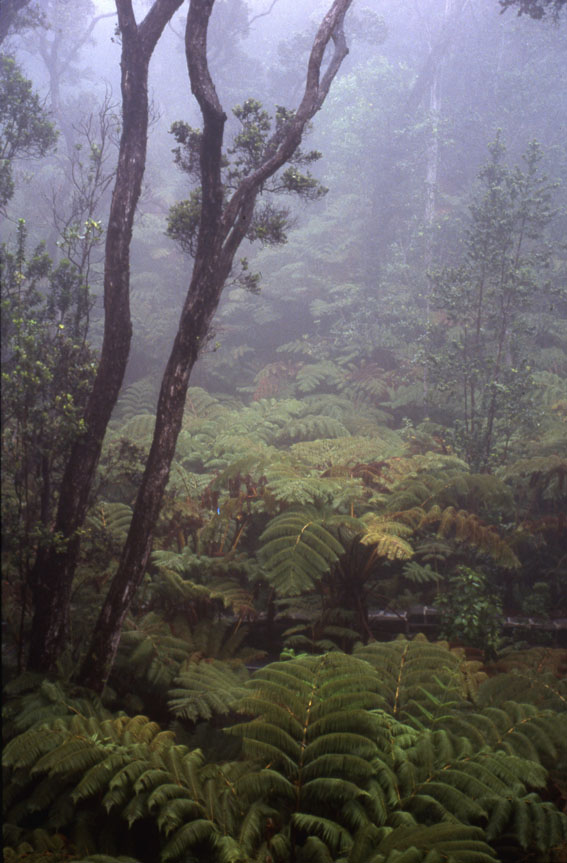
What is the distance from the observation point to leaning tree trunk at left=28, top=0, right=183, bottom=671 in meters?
3.34

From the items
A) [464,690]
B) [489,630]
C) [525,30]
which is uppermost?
[525,30]

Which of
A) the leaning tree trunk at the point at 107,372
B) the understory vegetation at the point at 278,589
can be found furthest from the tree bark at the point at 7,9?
the leaning tree trunk at the point at 107,372

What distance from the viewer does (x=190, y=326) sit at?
11.3ft

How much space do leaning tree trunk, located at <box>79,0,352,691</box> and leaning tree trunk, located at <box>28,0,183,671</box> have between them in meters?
0.31

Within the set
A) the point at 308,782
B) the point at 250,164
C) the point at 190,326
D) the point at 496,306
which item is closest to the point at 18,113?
the point at 250,164

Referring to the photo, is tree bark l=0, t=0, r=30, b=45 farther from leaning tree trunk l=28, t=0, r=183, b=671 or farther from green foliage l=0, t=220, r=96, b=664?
green foliage l=0, t=220, r=96, b=664

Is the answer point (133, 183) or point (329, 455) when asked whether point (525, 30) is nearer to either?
point (329, 455)

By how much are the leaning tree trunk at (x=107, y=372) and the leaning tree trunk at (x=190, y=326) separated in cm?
31

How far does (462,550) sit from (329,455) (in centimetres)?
189

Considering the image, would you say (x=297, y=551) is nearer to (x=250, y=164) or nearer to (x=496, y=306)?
(x=250, y=164)

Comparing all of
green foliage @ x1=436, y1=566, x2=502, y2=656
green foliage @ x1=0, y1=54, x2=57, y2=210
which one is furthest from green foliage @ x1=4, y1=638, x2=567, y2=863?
green foliage @ x1=0, y1=54, x2=57, y2=210

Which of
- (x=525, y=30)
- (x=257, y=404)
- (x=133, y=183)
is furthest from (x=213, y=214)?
(x=525, y=30)

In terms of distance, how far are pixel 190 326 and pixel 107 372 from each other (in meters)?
0.63

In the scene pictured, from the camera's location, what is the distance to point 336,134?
17.8m
